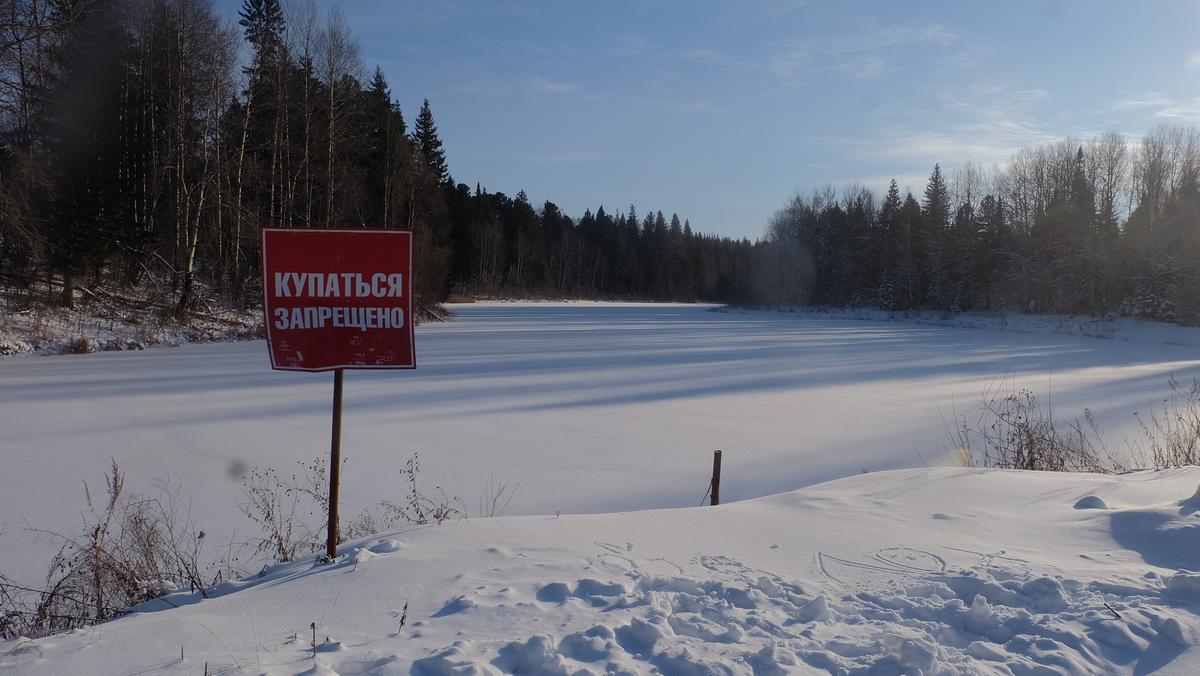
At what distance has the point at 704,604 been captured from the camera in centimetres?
291

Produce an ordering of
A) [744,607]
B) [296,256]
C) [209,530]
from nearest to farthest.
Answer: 1. [744,607]
2. [296,256]
3. [209,530]

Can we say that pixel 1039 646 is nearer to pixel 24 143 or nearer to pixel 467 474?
pixel 467 474

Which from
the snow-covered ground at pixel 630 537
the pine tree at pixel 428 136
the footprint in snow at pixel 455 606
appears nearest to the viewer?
the snow-covered ground at pixel 630 537

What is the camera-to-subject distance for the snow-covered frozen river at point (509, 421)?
6.34 metres

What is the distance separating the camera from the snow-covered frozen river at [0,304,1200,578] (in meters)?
6.34

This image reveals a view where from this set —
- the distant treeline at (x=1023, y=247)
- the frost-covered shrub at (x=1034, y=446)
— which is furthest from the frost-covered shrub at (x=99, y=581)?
the distant treeline at (x=1023, y=247)

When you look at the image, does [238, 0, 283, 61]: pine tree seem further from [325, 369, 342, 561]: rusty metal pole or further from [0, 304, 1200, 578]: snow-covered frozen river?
[325, 369, 342, 561]: rusty metal pole

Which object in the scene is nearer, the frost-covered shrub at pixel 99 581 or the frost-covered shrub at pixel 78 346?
the frost-covered shrub at pixel 99 581

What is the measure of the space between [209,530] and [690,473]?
4321 mm

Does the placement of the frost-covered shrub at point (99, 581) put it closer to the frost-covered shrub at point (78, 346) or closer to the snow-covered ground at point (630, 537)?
the snow-covered ground at point (630, 537)

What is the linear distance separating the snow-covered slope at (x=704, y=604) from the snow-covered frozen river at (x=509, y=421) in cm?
215

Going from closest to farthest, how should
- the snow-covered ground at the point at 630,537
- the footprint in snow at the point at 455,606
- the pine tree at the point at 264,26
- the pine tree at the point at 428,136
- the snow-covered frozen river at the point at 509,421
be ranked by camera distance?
the snow-covered ground at the point at 630,537 → the footprint in snow at the point at 455,606 → the snow-covered frozen river at the point at 509,421 → the pine tree at the point at 264,26 → the pine tree at the point at 428,136

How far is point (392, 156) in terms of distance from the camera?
30844 mm

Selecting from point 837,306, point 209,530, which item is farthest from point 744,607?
point 837,306
